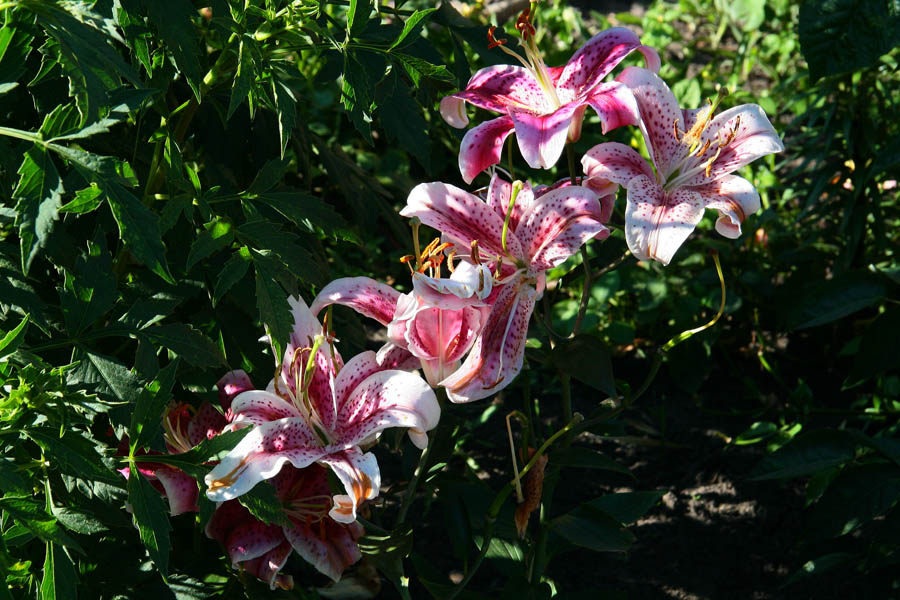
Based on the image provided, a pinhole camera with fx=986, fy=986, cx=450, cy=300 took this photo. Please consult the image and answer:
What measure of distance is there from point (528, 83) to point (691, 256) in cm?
143

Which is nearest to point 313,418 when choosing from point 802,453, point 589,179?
point 589,179

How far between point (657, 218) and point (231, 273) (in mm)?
484

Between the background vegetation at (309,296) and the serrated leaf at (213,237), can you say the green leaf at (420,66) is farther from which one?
the serrated leaf at (213,237)

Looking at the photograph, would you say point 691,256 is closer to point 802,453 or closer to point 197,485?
point 802,453

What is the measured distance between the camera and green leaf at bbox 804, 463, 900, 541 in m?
1.54

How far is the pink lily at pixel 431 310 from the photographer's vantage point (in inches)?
40.0

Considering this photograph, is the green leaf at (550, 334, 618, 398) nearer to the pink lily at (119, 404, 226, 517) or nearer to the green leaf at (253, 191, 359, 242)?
the green leaf at (253, 191, 359, 242)

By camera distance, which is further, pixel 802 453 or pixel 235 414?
pixel 802 453

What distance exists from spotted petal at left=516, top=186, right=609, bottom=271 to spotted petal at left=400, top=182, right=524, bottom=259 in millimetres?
23

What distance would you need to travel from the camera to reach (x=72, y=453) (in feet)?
3.37

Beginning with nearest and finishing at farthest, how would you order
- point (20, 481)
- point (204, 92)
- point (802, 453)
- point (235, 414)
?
point (20, 481)
point (235, 414)
point (204, 92)
point (802, 453)

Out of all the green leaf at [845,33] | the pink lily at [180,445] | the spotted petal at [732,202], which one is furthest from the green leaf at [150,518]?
the green leaf at [845,33]

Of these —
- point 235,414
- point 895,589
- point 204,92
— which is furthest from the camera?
point 895,589

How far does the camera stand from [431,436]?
1306 mm
